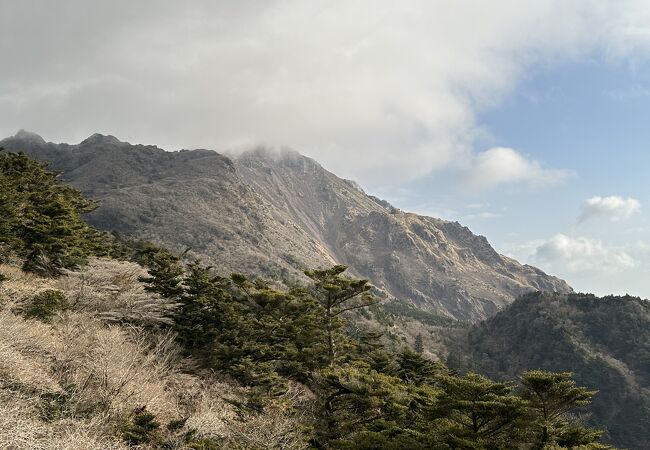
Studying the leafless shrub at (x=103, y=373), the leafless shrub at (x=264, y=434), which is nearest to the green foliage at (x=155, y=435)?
the leafless shrub at (x=103, y=373)

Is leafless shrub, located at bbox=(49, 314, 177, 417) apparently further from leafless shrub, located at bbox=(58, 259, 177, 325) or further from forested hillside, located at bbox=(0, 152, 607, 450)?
leafless shrub, located at bbox=(58, 259, 177, 325)

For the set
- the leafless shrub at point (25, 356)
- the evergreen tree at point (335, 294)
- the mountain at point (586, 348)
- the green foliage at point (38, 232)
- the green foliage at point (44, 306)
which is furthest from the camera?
the mountain at point (586, 348)

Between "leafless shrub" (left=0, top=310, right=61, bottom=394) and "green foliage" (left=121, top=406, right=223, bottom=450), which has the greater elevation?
"leafless shrub" (left=0, top=310, right=61, bottom=394)

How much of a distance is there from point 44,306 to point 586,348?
146619mm

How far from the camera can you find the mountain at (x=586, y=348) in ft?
363

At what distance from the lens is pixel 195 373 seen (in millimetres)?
23844

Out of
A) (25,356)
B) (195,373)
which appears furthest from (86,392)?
(195,373)

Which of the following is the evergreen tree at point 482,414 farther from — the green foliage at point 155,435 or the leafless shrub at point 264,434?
the green foliage at point 155,435

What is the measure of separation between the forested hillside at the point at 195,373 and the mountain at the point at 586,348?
105 meters

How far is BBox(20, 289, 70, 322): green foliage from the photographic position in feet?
55.0

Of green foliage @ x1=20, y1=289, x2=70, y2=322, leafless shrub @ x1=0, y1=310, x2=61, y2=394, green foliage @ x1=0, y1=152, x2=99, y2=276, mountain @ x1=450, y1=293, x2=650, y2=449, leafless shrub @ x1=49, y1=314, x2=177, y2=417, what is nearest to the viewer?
leafless shrub @ x1=0, y1=310, x2=61, y2=394

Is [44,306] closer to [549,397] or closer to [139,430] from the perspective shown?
[139,430]

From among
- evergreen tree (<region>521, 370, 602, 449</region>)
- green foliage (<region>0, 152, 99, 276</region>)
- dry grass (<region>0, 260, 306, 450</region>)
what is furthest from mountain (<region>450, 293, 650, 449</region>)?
dry grass (<region>0, 260, 306, 450</region>)

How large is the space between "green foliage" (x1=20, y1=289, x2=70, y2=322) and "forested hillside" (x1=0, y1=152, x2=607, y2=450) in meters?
0.08
